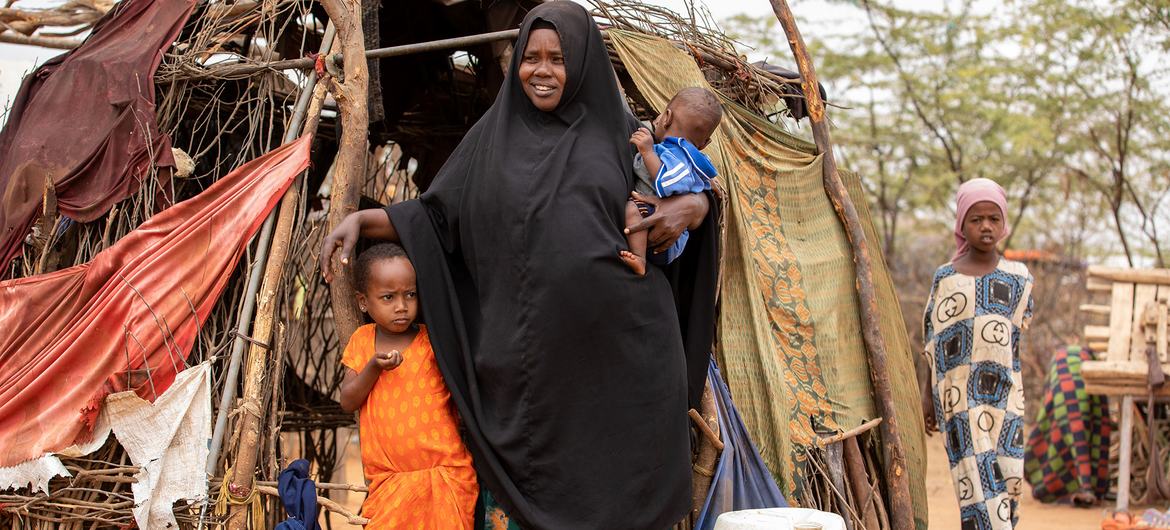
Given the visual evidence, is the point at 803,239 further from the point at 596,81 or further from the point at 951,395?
the point at 596,81

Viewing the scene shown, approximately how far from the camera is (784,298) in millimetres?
4758

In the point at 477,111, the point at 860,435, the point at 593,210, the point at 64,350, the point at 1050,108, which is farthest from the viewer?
the point at 1050,108

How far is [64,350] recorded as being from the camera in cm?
388

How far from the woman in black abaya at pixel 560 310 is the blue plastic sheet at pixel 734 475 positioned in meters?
0.51

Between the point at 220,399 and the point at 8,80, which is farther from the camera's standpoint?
the point at 8,80

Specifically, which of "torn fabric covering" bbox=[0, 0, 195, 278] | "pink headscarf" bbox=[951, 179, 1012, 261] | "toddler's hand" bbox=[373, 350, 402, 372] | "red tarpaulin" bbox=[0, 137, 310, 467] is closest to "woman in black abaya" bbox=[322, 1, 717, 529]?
"toddler's hand" bbox=[373, 350, 402, 372]

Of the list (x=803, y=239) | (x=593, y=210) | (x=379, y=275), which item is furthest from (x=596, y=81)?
(x=803, y=239)

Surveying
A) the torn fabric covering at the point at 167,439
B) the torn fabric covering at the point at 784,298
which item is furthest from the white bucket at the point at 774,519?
the torn fabric covering at the point at 167,439

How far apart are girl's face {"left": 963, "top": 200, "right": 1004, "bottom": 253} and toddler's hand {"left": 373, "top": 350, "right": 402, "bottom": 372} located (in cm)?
280

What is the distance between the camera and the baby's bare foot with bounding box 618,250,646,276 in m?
3.35

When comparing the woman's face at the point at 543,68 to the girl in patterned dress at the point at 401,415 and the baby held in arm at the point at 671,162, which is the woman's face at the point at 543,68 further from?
the girl in patterned dress at the point at 401,415

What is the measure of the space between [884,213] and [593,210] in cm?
1089

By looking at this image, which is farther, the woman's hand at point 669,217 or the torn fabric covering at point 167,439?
the torn fabric covering at point 167,439

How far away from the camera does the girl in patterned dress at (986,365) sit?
495cm
